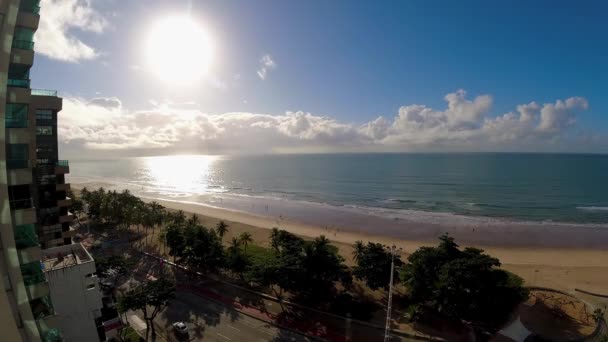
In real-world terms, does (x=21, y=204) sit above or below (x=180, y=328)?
above

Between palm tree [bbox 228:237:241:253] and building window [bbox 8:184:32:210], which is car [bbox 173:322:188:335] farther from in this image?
building window [bbox 8:184:32:210]

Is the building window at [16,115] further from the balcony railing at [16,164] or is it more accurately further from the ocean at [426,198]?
the ocean at [426,198]

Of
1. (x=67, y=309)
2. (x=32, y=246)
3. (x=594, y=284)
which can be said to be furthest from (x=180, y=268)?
(x=594, y=284)

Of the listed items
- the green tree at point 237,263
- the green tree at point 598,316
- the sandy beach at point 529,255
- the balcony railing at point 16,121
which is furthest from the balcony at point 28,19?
the sandy beach at point 529,255

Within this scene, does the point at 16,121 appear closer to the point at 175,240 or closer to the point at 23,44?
the point at 23,44

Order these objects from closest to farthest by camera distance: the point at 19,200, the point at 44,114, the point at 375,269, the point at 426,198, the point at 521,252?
the point at 19,200 → the point at 44,114 → the point at 375,269 → the point at 521,252 → the point at 426,198

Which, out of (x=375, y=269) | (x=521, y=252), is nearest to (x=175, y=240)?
(x=375, y=269)
